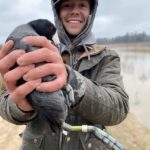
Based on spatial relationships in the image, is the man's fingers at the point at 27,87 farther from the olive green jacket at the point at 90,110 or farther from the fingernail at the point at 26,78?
the olive green jacket at the point at 90,110

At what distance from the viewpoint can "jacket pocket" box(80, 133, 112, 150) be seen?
3.00 meters

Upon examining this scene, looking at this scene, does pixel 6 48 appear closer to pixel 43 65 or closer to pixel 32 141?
pixel 43 65

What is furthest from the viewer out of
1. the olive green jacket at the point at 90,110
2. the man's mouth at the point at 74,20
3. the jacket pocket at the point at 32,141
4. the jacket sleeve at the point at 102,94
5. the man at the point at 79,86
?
the man's mouth at the point at 74,20

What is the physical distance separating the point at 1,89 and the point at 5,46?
3.81ft

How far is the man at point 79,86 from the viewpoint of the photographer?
7.43 feet

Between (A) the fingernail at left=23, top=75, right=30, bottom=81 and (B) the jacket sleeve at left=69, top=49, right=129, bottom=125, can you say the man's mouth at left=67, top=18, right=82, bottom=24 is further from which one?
(A) the fingernail at left=23, top=75, right=30, bottom=81

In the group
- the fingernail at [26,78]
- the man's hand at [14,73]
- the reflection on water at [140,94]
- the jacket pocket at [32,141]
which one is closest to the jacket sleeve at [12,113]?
the jacket pocket at [32,141]

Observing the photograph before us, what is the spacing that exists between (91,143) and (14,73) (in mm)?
1290

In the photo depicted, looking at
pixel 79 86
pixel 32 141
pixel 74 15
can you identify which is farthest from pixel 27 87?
pixel 74 15

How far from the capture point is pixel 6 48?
1.91 metres

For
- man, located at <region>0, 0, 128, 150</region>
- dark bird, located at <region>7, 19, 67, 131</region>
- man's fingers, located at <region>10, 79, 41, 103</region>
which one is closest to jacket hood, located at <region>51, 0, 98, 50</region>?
man, located at <region>0, 0, 128, 150</region>

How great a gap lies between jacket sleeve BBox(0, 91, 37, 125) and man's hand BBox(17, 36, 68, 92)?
519 mm

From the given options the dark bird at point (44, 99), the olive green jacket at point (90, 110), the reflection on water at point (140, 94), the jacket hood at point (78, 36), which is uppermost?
the dark bird at point (44, 99)

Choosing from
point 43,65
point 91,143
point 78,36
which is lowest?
point 91,143
